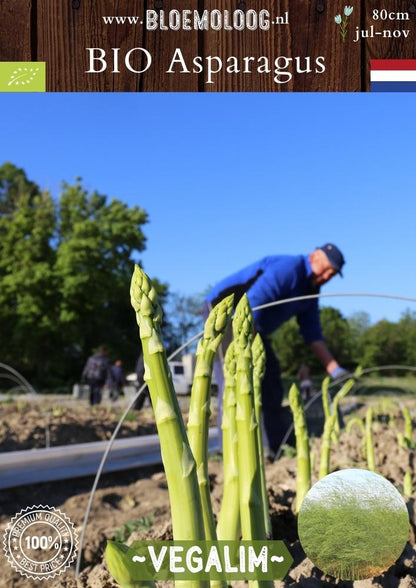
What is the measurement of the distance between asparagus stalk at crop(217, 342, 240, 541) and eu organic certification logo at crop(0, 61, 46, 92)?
2.71ft

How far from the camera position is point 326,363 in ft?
15.6

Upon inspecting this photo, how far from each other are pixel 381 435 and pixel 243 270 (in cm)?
140

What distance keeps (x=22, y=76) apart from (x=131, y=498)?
3.01 metres

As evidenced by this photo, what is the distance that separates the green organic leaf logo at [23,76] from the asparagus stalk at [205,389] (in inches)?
30.5

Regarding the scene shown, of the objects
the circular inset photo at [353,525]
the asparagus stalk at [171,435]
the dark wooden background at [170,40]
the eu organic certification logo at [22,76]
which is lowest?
the circular inset photo at [353,525]

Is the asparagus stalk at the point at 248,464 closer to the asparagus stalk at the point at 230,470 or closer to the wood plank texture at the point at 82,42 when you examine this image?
the asparagus stalk at the point at 230,470

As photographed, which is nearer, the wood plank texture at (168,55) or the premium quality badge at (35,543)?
the premium quality badge at (35,543)

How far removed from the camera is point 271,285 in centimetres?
403

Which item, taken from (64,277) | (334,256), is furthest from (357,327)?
(334,256)

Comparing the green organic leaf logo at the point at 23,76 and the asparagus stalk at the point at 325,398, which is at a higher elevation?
the green organic leaf logo at the point at 23,76

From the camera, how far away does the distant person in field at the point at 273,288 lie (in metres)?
4.02

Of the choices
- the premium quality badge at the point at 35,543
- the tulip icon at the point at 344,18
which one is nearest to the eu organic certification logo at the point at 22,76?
the tulip icon at the point at 344,18

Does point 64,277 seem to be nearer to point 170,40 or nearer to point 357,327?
point 357,327

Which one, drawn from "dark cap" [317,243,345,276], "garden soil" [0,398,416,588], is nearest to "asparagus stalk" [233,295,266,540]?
"garden soil" [0,398,416,588]
